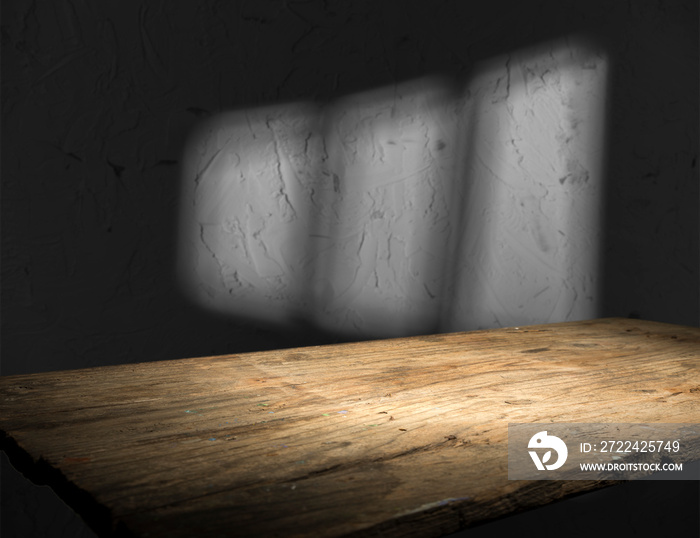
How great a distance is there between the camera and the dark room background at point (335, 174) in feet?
5.12

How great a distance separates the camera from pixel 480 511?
57 cm

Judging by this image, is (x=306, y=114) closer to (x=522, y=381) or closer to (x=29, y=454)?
(x=522, y=381)

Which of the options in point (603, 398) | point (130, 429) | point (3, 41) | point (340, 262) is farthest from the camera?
point (340, 262)

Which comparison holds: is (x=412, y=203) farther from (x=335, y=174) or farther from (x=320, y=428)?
(x=320, y=428)

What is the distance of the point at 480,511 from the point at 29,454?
414mm

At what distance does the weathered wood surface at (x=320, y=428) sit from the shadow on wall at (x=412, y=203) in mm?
664

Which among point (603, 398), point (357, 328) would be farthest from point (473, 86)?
point (603, 398)

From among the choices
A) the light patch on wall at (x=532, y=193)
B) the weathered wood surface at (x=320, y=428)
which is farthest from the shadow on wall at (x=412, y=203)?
the weathered wood surface at (x=320, y=428)

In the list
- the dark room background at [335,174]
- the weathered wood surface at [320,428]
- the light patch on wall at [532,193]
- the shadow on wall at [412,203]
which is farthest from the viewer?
the light patch on wall at [532,193]
